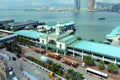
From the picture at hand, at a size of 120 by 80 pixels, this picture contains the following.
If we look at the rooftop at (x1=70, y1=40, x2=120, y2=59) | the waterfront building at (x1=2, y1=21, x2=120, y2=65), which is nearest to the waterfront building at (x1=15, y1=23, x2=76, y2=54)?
the waterfront building at (x1=2, y1=21, x2=120, y2=65)

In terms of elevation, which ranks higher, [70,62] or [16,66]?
[16,66]

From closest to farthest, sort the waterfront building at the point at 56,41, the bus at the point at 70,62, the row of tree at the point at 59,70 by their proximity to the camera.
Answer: the row of tree at the point at 59,70 → the bus at the point at 70,62 → the waterfront building at the point at 56,41

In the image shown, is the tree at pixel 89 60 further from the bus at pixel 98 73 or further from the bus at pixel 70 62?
the bus at pixel 98 73

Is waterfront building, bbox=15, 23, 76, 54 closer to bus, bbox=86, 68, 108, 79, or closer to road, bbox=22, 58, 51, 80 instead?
road, bbox=22, 58, 51, 80

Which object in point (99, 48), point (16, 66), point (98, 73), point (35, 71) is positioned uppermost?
point (99, 48)

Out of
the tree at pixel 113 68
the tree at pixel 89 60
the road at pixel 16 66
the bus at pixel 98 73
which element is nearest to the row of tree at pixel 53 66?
the road at pixel 16 66

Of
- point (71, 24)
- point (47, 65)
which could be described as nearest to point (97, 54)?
point (47, 65)

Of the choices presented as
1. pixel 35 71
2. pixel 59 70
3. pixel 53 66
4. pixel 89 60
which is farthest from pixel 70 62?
pixel 35 71

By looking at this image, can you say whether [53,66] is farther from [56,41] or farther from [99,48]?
[99,48]

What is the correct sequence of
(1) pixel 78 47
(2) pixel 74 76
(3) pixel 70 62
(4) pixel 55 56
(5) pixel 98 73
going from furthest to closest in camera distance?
(4) pixel 55 56 → (1) pixel 78 47 → (3) pixel 70 62 → (5) pixel 98 73 → (2) pixel 74 76

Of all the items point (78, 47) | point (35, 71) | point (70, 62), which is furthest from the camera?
point (78, 47)

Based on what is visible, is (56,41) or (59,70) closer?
(59,70)

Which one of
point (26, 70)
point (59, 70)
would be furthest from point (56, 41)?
point (26, 70)
